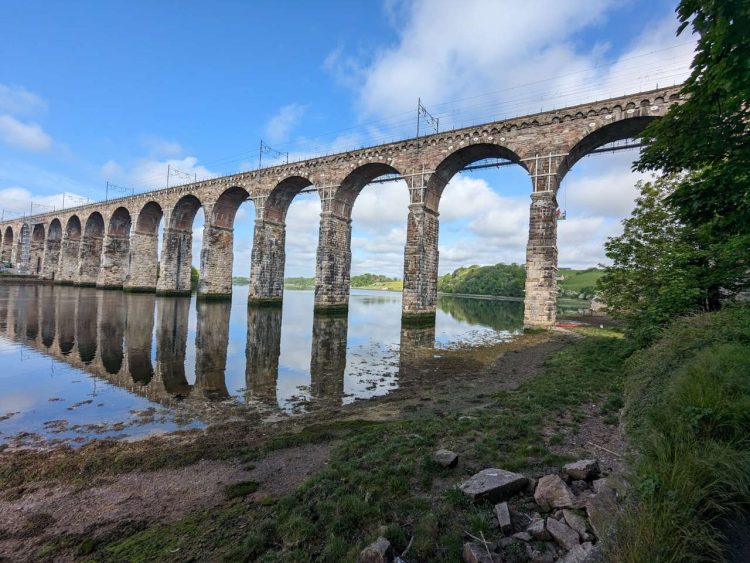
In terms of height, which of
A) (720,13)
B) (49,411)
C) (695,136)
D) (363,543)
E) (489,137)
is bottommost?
(49,411)

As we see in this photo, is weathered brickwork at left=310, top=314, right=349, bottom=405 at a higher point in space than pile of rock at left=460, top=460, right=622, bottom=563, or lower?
lower

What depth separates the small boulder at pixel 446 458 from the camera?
185 inches

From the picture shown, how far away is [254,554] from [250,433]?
3.99 m

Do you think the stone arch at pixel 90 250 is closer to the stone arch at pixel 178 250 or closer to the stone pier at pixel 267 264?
the stone arch at pixel 178 250

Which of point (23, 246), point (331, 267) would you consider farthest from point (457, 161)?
point (23, 246)

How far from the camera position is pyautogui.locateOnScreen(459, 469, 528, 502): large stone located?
12.3ft

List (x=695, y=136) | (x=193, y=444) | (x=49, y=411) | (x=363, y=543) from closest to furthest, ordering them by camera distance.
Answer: (x=363, y=543) < (x=695, y=136) < (x=193, y=444) < (x=49, y=411)

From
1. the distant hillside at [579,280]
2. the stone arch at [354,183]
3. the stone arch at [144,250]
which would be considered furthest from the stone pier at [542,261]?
the distant hillside at [579,280]

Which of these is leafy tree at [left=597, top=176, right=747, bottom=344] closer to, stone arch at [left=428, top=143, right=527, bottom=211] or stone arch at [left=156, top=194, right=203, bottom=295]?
stone arch at [left=428, top=143, right=527, bottom=211]

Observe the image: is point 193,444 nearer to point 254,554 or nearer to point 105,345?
point 254,554

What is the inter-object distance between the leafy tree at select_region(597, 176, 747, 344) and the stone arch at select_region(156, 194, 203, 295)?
42.2 metres

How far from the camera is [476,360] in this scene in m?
14.6

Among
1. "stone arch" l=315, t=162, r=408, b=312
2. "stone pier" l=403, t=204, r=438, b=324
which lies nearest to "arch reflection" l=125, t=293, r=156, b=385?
"stone arch" l=315, t=162, r=408, b=312

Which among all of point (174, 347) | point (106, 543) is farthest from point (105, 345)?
→ point (106, 543)
